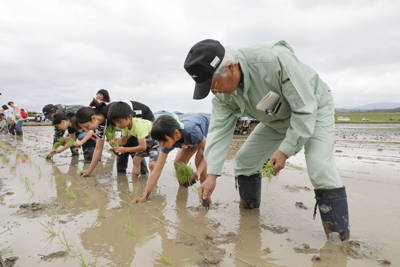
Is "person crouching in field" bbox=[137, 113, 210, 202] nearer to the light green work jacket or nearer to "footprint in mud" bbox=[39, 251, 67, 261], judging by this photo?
the light green work jacket

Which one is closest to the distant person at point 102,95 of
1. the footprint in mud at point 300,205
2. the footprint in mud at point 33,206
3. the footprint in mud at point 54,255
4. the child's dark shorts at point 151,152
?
the child's dark shorts at point 151,152

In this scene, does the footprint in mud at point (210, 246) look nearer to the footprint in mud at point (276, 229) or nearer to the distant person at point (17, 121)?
the footprint in mud at point (276, 229)

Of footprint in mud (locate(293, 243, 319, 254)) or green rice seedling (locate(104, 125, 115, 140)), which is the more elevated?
green rice seedling (locate(104, 125, 115, 140))

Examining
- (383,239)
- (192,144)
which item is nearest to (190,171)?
(192,144)

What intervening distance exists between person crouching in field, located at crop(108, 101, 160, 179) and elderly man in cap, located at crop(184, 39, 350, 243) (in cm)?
180

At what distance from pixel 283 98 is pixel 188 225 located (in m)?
1.31

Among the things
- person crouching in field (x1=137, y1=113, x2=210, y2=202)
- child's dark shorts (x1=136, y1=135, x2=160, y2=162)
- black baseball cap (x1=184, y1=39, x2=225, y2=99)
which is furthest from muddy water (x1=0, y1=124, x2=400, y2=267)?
black baseball cap (x1=184, y1=39, x2=225, y2=99)

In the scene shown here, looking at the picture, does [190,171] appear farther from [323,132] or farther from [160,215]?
[323,132]

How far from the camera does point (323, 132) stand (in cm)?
189

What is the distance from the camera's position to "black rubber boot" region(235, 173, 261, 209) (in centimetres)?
252

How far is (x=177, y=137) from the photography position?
3000 mm

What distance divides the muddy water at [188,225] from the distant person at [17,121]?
923 centimetres

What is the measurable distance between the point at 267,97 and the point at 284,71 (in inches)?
8.5

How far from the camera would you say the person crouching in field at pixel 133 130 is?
3.53m
